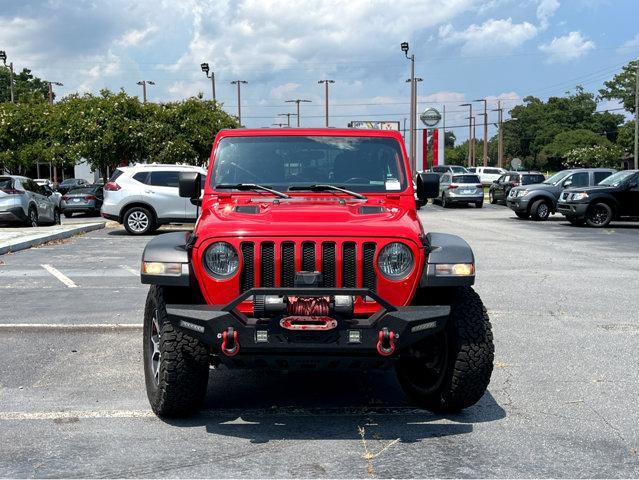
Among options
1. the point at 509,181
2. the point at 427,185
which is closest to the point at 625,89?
the point at 509,181

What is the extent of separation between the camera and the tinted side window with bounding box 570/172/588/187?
1080 inches

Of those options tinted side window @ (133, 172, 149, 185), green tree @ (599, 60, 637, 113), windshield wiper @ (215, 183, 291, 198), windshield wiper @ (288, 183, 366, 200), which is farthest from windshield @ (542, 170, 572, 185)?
green tree @ (599, 60, 637, 113)

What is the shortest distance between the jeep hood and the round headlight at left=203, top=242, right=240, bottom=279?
83 mm

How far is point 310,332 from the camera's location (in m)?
4.65

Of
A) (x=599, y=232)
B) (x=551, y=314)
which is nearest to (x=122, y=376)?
(x=551, y=314)

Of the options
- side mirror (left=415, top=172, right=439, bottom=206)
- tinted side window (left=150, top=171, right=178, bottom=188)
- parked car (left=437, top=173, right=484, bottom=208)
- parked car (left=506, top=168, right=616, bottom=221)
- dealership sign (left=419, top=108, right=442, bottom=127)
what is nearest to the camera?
side mirror (left=415, top=172, right=439, bottom=206)

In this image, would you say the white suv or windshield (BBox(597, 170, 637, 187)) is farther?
windshield (BBox(597, 170, 637, 187))

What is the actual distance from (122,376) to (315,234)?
2.33m

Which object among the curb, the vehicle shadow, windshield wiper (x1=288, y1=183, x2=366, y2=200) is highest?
windshield wiper (x1=288, y1=183, x2=366, y2=200)

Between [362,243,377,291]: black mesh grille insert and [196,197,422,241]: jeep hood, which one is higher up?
[196,197,422,241]: jeep hood

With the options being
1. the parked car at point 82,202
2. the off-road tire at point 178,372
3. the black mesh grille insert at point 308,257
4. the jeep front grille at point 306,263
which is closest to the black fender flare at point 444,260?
the jeep front grille at point 306,263

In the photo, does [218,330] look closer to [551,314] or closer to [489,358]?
[489,358]

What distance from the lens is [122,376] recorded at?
6.39 meters

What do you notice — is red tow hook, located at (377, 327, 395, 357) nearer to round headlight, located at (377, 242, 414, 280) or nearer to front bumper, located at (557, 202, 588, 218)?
round headlight, located at (377, 242, 414, 280)
